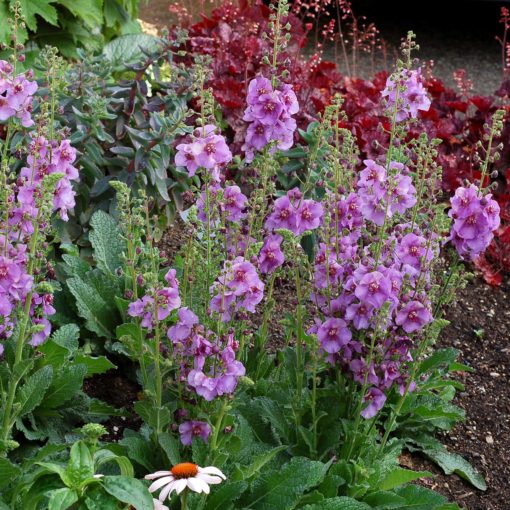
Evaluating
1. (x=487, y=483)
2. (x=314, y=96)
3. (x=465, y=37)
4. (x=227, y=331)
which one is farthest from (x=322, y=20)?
(x=227, y=331)

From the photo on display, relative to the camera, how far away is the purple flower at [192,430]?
102 inches

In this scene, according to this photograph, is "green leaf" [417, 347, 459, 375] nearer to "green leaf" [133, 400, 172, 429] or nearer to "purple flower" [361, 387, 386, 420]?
"purple flower" [361, 387, 386, 420]

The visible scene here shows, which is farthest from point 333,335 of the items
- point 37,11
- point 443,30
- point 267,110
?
point 443,30

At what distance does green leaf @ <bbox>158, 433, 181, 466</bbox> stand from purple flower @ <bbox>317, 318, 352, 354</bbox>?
1.58ft

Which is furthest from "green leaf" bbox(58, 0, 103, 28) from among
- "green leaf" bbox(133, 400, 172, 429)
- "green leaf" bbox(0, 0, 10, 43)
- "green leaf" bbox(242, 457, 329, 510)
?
"green leaf" bbox(242, 457, 329, 510)

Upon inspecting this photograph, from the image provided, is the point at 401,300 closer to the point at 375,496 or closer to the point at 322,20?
the point at 375,496

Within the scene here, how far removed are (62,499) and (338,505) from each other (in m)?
0.80

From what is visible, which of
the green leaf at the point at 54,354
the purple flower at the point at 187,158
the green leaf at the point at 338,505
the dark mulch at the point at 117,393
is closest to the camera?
the purple flower at the point at 187,158

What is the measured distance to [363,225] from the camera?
2777mm

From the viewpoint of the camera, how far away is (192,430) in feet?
8.49

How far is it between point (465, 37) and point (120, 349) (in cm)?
615

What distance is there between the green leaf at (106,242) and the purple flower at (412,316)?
1306 millimetres

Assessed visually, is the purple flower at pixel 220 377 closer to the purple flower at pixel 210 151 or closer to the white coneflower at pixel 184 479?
the white coneflower at pixel 184 479

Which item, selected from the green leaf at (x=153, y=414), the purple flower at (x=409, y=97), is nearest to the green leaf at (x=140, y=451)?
the green leaf at (x=153, y=414)
